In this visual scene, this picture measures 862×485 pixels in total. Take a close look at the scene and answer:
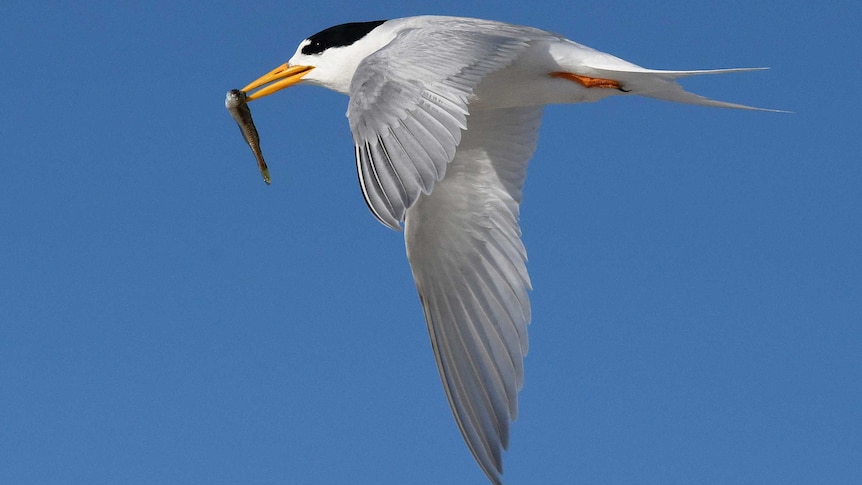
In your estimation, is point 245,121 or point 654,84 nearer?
point 654,84

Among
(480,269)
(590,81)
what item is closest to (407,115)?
(590,81)

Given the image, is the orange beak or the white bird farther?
the orange beak

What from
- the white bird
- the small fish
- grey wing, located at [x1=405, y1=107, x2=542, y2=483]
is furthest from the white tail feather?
the small fish

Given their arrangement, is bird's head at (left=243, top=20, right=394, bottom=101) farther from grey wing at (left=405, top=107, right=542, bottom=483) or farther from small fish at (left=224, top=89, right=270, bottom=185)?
grey wing at (left=405, top=107, right=542, bottom=483)

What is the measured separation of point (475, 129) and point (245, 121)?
1.26 metres

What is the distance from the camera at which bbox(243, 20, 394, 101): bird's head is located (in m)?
6.41

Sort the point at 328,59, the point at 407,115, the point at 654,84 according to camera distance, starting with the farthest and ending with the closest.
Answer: the point at 328,59
the point at 654,84
the point at 407,115

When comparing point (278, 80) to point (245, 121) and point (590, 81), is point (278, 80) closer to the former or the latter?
point (245, 121)

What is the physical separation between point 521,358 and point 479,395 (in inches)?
11.8

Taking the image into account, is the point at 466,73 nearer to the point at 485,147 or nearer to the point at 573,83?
the point at 573,83

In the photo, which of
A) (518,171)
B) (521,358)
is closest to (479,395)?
(521,358)

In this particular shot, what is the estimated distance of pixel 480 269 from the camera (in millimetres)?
Result: 6754

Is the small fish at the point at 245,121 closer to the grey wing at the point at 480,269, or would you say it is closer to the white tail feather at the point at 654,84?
the grey wing at the point at 480,269

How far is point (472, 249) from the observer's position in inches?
268
